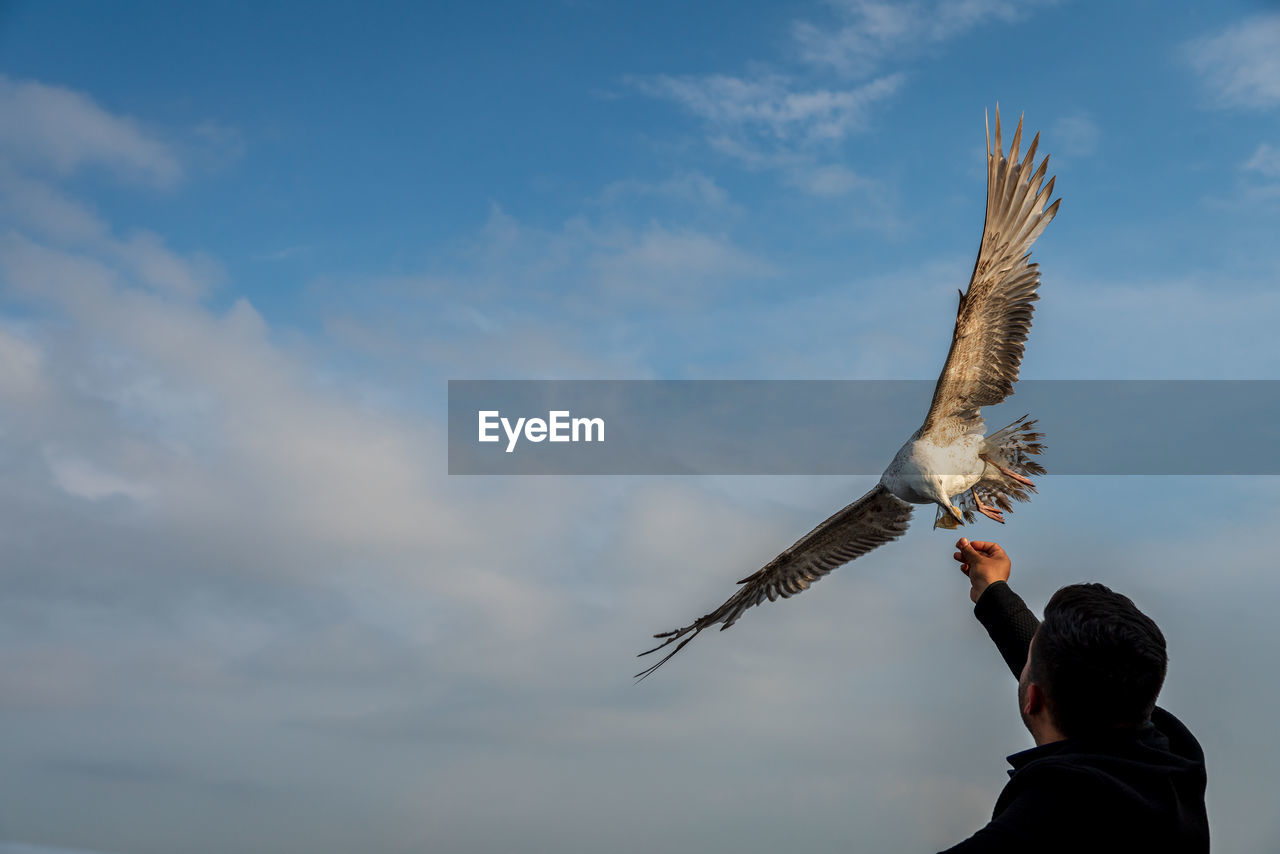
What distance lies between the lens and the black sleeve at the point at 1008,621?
328cm

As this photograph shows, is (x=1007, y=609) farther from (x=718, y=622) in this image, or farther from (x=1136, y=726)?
(x=718, y=622)

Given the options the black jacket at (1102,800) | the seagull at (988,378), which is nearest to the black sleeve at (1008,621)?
the black jacket at (1102,800)

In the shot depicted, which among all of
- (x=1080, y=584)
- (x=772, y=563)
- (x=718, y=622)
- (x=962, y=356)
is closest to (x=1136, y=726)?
(x=1080, y=584)

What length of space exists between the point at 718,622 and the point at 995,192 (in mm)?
4940

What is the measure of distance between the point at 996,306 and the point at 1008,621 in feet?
19.2

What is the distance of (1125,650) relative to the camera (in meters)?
2.23

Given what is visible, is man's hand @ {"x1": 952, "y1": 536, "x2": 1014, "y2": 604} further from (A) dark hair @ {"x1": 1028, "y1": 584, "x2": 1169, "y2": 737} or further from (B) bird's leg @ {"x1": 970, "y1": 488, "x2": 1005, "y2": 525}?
(B) bird's leg @ {"x1": 970, "y1": 488, "x2": 1005, "y2": 525}

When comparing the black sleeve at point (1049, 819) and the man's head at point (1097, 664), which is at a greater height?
the man's head at point (1097, 664)

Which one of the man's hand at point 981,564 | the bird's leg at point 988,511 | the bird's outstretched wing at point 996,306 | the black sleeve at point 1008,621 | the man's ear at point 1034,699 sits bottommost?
the man's ear at point 1034,699

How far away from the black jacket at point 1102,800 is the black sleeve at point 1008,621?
0.87m

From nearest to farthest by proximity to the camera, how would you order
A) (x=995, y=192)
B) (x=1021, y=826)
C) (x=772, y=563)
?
(x=1021, y=826) → (x=995, y=192) → (x=772, y=563)

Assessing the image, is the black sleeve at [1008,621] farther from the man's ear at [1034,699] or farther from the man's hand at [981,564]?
the man's ear at [1034,699]

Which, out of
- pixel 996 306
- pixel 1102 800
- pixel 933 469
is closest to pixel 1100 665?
pixel 1102 800

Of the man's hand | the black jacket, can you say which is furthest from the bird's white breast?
the black jacket
